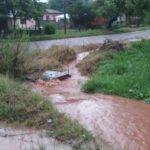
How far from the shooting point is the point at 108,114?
27.1 feet

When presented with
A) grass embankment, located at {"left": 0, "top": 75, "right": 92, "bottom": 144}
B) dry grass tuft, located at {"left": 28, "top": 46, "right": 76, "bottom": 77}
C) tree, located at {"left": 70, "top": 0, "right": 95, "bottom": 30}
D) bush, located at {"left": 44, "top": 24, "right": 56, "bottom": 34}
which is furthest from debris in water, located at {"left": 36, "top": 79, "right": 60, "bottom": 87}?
tree, located at {"left": 70, "top": 0, "right": 95, "bottom": 30}

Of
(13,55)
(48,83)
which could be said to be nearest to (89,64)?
(48,83)

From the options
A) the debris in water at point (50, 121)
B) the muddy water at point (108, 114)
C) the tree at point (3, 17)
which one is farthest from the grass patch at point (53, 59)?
the tree at point (3, 17)

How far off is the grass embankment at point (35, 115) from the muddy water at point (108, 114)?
52cm

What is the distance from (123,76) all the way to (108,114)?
3384mm

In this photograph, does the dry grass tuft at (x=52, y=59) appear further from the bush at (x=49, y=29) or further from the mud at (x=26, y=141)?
the bush at (x=49, y=29)

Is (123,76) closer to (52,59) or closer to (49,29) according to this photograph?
(52,59)

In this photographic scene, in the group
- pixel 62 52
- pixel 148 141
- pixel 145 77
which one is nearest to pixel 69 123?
pixel 148 141

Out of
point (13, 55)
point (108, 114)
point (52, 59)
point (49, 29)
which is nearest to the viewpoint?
point (108, 114)

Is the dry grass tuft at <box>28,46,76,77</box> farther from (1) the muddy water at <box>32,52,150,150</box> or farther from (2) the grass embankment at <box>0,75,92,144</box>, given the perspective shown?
(2) the grass embankment at <box>0,75,92,144</box>

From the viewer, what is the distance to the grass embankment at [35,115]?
6148 millimetres

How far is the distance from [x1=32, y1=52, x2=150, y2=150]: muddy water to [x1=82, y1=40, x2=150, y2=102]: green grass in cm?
36

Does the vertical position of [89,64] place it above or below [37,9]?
below

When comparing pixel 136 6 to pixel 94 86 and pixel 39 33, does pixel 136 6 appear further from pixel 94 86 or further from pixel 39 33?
pixel 39 33
